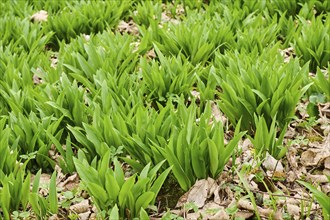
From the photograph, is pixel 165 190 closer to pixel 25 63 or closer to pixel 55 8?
pixel 25 63

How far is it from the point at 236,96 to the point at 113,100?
623mm

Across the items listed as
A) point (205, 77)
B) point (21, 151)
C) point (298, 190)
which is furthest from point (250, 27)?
point (21, 151)

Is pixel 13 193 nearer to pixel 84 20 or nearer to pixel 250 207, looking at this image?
pixel 250 207

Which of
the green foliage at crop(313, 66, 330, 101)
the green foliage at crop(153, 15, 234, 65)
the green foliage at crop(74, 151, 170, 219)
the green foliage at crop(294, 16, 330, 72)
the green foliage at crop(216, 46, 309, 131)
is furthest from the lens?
the green foliage at crop(153, 15, 234, 65)

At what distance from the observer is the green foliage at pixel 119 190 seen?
178cm

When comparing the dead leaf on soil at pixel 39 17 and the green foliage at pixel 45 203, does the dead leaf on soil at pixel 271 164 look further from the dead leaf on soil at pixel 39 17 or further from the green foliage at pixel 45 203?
the dead leaf on soil at pixel 39 17

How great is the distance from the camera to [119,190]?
1811 millimetres

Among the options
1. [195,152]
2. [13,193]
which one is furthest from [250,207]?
[13,193]

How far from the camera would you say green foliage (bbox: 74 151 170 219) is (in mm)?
1783

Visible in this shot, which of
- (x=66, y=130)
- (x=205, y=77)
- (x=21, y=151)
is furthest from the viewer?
(x=205, y=77)

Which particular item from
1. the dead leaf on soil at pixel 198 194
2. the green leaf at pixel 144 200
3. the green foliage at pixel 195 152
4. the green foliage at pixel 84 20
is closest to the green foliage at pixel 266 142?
the green foliage at pixel 195 152

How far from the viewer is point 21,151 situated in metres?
2.33

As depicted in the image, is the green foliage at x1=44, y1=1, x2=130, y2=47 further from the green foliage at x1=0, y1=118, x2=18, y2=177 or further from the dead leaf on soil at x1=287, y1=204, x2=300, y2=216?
the dead leaf on soil at x1=287, y1=204, x2=300, y2=216

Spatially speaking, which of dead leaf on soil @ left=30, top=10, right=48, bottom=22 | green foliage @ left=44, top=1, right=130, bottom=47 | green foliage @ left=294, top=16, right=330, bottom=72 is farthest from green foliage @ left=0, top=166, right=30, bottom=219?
dead leaf on soil @ left=30, top=10, right=48, bottom=22
